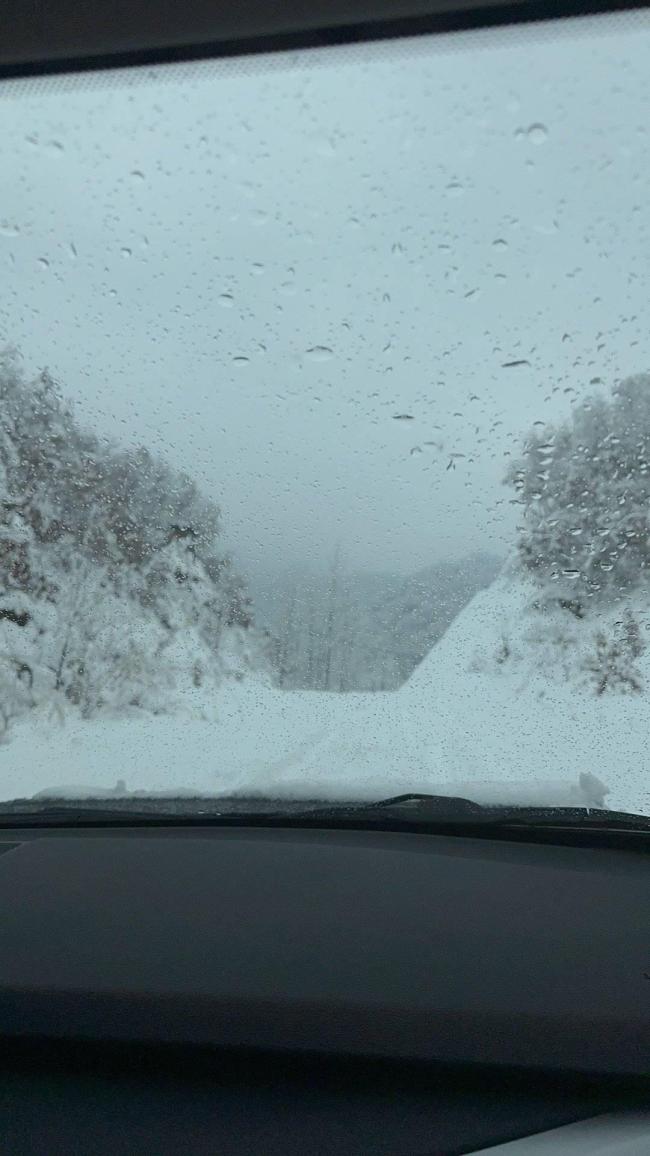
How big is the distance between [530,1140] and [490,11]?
3829 mm

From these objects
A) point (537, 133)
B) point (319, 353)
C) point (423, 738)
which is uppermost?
point (537, 133)

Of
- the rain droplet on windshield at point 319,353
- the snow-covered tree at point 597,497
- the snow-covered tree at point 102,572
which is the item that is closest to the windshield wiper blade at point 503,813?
the snow-covered tree at point 597,497

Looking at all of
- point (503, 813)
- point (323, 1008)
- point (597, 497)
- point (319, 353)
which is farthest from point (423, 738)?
point (323, 1008)

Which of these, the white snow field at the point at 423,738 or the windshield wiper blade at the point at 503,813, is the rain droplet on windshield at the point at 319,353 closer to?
the white snow field at the point at 423,738

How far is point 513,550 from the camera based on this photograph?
5.22m

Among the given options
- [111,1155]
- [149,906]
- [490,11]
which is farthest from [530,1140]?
[490,11]

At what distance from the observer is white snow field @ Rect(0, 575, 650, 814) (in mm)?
4426

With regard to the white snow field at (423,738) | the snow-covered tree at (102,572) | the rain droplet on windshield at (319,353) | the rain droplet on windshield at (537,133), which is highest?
the rain droplet on windshield at (537,133)

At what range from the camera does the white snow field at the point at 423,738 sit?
14.5 feet

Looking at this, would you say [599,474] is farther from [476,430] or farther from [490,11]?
[490,11]

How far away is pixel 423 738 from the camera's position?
5.01m

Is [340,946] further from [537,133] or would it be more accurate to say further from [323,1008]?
[537,133]

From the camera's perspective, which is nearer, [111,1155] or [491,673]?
[111,1155]

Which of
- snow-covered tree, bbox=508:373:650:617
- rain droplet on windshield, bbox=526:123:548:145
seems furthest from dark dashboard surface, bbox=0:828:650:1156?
rain droplet on windshield, bbox=526:123:548:145
